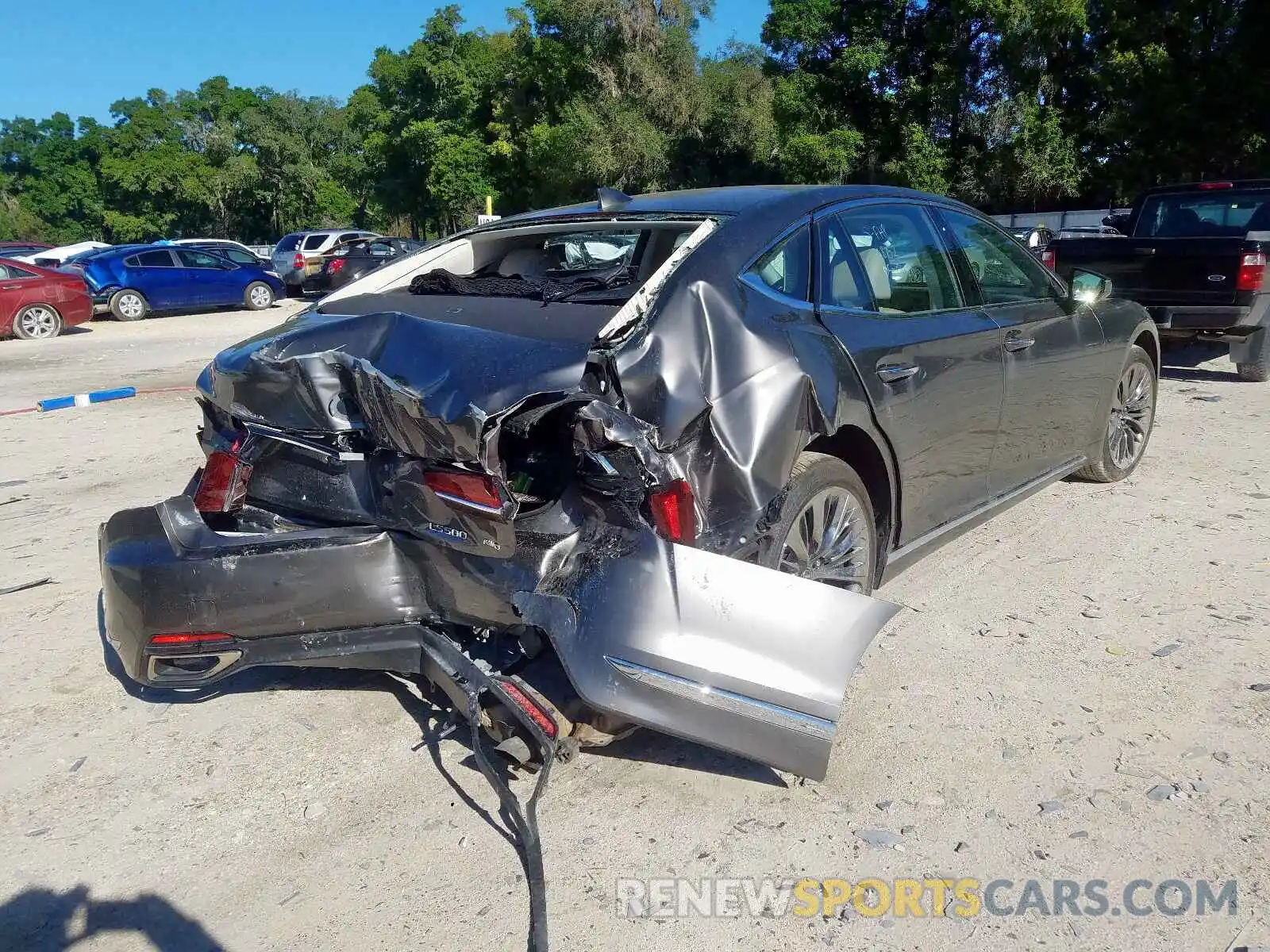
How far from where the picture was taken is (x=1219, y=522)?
17.1 feet

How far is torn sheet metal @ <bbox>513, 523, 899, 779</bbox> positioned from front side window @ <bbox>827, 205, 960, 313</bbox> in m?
1.38

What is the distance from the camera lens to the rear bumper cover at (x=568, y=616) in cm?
271

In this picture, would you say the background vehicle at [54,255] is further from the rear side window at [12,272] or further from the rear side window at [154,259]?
the rear side window at [12,272]

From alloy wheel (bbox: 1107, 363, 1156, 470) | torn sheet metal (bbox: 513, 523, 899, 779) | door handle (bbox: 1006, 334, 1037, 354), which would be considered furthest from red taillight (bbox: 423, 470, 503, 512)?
alloy wheel (bbox: 1107, 363, 1156, 470)

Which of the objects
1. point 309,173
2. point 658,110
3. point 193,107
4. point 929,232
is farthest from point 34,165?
point 929,232

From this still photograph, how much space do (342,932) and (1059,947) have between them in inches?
68.6

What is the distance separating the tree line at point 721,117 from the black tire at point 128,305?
17.5 metres

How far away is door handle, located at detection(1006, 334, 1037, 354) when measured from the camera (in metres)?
4.33

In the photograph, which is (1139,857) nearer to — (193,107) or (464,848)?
(464,848)

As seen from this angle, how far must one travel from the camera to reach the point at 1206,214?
34.0 feet

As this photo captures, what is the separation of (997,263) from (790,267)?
1614 millimetres

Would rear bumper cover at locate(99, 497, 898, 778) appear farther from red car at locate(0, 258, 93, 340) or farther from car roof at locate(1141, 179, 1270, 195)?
red car at locate(0, 258, 93, 340)

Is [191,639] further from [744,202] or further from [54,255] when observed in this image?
[54,255]

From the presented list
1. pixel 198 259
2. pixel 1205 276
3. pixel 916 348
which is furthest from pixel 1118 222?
pixel 198 259
